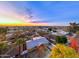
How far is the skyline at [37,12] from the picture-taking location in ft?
4.93

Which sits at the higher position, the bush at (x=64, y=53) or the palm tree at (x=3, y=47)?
the palm tree at (x=3, y=47)

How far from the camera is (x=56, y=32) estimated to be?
1.51 meters

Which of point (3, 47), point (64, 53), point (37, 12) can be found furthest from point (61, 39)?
point (3, 47)

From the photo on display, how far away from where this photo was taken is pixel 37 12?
151 centimetres

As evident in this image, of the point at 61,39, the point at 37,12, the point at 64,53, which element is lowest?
the point at 64,53

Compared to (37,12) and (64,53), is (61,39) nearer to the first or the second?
(64,53)

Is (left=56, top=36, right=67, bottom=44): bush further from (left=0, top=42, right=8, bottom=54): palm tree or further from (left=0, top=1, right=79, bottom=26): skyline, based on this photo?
(left=0, top=42, right=8, bottom=54): palm tree

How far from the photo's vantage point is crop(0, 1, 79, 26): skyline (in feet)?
4.93

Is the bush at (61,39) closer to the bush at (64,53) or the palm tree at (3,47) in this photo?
the bush at (64,53)

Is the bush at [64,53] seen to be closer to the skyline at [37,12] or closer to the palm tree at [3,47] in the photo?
the skyline at [37,12]

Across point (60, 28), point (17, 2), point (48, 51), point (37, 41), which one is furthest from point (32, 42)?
point (17, 2)

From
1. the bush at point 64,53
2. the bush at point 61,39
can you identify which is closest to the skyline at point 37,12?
the bush at point 61,39

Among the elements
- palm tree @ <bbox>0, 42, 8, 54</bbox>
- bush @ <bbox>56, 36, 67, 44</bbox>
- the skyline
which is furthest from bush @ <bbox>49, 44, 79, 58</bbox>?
palm tree @ <bbox>0, 42, 8, 54</bbox>

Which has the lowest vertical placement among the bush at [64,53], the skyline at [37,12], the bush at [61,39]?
the bush at [64,53]
